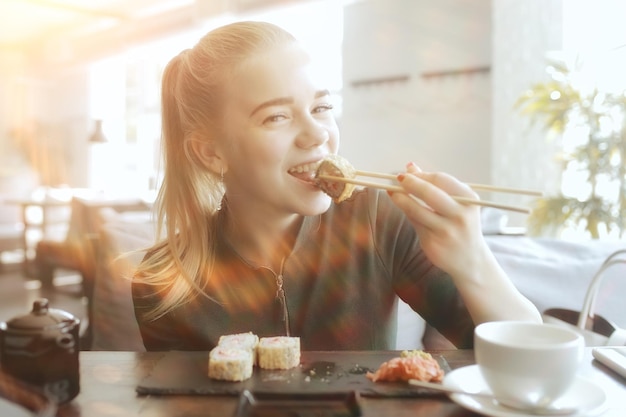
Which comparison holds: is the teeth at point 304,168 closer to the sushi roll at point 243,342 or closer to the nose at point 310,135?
the nose at point 310,135

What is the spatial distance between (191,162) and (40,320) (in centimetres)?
69

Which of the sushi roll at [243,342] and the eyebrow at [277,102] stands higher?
the eyebrow at [277,102]

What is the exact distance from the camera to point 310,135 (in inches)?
45.6

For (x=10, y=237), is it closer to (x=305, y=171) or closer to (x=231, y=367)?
(x=305, y=171)

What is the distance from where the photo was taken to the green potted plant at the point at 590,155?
3496 mm

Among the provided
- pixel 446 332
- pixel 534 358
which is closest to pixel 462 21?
pixel 446 332

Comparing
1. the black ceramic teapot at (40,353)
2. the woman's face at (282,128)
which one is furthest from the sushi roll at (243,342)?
the woman's face at (282,128)

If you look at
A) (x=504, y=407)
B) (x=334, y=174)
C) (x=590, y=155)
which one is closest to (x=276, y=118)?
(x=334, y=174)

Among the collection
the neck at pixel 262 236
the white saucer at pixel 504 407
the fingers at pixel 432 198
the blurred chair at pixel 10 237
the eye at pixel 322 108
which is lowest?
the blurred chair at pixel 10 237

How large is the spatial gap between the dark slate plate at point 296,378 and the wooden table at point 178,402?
0.01 m

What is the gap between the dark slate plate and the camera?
80cm

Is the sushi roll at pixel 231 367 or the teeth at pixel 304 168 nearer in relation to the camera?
the sushi roll at pixel 231 367

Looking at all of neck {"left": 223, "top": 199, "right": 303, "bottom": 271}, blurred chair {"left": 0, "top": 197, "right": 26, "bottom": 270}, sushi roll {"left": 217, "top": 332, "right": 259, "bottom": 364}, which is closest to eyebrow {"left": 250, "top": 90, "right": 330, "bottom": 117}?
neck {"left": 223, "top": 199, "right": 303, "bottom": 271}

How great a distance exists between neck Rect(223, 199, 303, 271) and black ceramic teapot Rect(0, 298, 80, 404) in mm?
580
